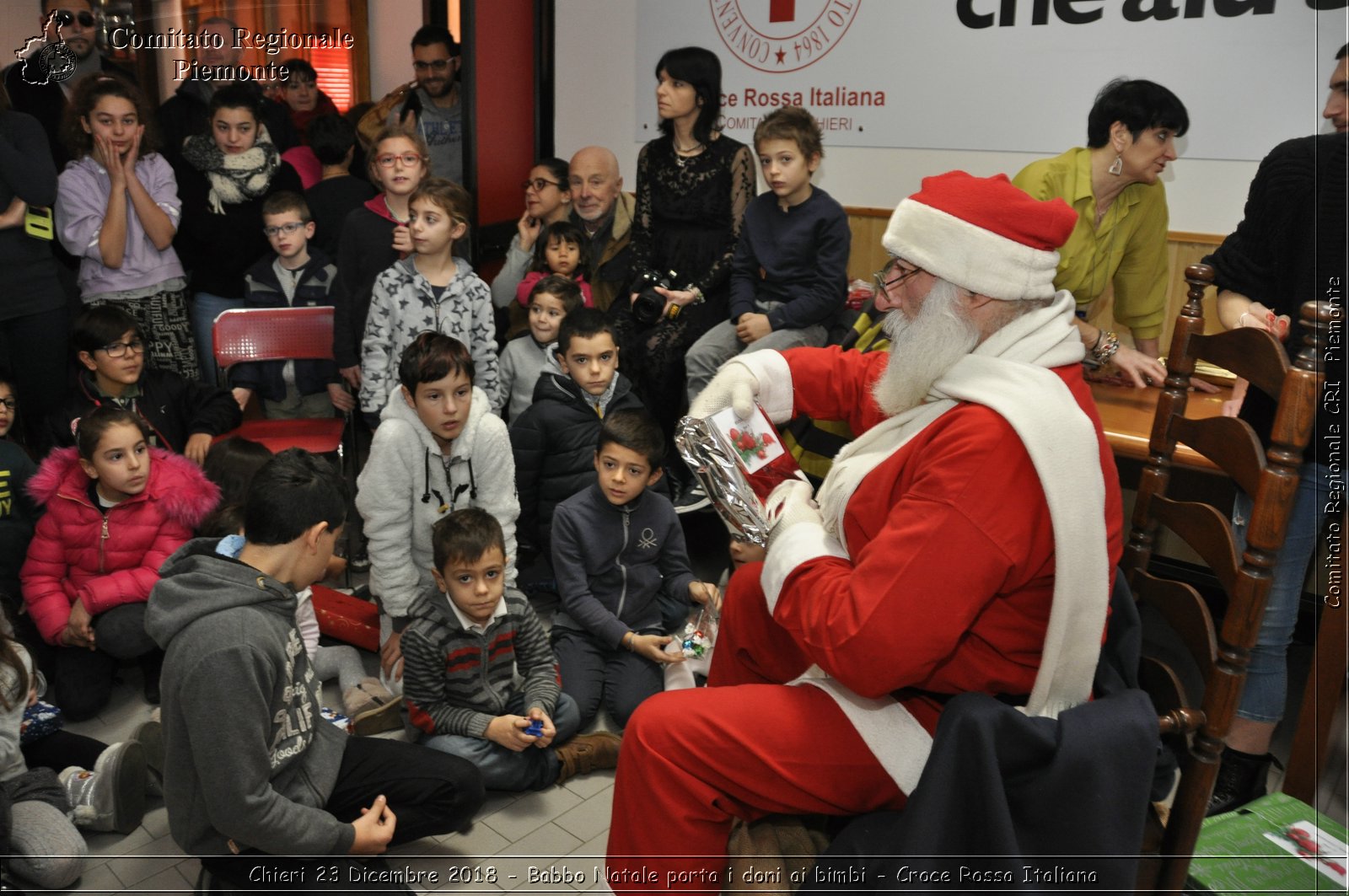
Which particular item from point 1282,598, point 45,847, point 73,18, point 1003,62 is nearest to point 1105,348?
point 1282,598

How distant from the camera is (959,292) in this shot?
1.74 metres

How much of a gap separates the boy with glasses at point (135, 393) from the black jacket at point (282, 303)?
303 millimetres

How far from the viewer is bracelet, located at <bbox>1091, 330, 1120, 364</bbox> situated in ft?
9.84

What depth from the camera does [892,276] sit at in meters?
1.84

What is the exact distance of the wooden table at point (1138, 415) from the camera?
2564mm

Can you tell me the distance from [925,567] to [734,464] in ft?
1.84

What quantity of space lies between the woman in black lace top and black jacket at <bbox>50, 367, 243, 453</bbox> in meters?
1.59

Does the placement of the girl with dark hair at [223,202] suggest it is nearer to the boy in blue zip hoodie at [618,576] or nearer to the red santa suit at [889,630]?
the boy in blue zip hoodie at [618,576]

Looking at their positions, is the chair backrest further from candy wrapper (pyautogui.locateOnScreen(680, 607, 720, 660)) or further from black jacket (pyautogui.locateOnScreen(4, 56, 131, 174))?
candy wrapper (pyautogui.locateOnScreen(680, 607, 720, 660))

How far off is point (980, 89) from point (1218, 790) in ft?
8.49

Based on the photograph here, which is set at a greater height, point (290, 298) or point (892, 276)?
point (892, 276)

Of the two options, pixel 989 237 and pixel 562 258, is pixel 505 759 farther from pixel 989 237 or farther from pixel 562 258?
pixel 562 258

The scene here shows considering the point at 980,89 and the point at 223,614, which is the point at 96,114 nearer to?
the point at 223,614

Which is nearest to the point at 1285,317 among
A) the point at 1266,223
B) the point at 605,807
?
the point at 1266,223
